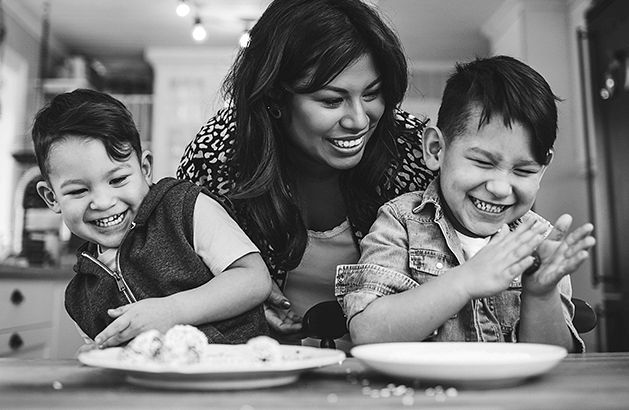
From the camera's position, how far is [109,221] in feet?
3.76

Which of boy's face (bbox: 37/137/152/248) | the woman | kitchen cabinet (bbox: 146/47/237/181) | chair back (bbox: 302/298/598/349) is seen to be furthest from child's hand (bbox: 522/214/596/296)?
kitchen cabinet (bbox: 146/47/237/181)

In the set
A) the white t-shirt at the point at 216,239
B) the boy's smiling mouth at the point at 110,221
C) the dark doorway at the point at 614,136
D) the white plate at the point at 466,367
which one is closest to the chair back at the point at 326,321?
the white t-shirt at the point at 216,239

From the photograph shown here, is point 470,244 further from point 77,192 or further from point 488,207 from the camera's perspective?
point 77,192

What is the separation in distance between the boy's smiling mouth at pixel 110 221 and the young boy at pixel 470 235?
382mm

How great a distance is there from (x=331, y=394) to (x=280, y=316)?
0.80 meters

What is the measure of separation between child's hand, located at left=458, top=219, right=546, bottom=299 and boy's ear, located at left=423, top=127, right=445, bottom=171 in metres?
0.32

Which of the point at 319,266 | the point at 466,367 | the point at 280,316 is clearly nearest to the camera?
the point at 466,367

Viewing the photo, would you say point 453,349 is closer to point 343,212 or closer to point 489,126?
point 489,126

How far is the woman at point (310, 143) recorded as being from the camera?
4.30 feet

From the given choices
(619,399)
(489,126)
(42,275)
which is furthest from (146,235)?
(42,275)

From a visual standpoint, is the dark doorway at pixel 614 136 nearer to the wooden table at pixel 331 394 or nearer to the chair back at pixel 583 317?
the chair back at pixel 583 317

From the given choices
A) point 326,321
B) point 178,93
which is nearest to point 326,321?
point 326,321

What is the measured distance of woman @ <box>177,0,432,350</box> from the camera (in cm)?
131

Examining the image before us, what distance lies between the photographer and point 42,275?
284cm
